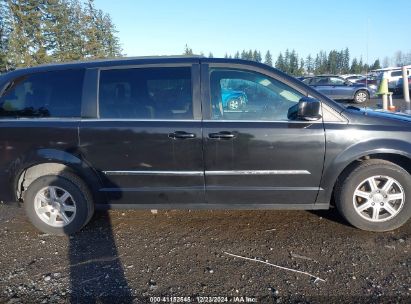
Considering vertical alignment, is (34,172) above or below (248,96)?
below

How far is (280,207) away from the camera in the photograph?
3.65m

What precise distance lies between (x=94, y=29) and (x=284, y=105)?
3800cm

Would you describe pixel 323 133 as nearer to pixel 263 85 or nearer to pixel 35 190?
pixel 263 85

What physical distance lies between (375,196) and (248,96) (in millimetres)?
1653

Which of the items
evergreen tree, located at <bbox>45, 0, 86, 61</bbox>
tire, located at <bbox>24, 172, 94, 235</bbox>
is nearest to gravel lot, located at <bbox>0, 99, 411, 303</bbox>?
tire, located at <bbox>24, 172, 94, 235</bbox>

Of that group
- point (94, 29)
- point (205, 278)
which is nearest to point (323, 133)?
point (205, 278)

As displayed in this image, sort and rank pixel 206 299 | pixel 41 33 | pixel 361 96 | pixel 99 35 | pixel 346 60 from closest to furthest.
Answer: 1. pixel 206 299
2. pixel 361 96
3. pixel 41 33
4. pixel 99 35
5. pixel 346 60

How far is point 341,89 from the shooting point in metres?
19.2

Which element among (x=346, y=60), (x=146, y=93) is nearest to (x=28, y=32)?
(x=146, y=93)

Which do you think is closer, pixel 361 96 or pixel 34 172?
pixel 34 172

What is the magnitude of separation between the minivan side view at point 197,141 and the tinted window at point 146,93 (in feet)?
0.04

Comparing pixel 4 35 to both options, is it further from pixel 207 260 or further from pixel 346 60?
pixel 346 60

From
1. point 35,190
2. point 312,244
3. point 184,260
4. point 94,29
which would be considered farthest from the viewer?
point 94,29

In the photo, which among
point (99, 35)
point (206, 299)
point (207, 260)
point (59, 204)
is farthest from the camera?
point (99, 35)
